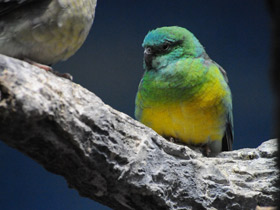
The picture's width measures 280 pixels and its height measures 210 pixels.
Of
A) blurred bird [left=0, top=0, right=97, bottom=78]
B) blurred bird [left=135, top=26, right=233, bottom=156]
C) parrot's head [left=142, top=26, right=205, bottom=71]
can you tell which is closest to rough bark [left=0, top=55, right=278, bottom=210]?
blurred bird [left=0, top=0, right=97, bottom=78]

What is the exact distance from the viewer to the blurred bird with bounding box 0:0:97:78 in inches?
74.0

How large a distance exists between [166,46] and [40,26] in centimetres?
110

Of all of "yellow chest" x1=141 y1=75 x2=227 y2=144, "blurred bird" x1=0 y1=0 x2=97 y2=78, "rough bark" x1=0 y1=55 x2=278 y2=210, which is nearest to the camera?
"rough bark" x1=0 y1=55 x2=278 y2=210

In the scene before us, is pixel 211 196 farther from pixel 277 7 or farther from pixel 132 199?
pixel 277 7

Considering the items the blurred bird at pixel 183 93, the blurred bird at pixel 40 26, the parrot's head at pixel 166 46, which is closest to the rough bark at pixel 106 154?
the blurred bird at pixel 40 26

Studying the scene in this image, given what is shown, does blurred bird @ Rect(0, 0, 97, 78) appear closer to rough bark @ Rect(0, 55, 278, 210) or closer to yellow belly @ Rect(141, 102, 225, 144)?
rough bark @ Rect(0, 55, 278, 210)

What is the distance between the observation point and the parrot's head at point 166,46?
270 cm

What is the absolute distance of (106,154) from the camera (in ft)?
5.31

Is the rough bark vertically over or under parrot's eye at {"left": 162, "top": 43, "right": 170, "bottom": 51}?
under

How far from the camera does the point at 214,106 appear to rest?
8.66 feet

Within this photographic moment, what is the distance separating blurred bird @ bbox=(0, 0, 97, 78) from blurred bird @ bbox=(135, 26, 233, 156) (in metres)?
0.81

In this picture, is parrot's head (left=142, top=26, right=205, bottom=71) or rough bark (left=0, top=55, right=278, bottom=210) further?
parrot's head (left=142, top=26, right=205, bottom=71)

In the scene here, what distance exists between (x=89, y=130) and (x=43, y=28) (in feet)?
2.30

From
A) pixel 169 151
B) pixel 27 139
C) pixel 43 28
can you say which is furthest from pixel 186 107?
pixel 27 139
